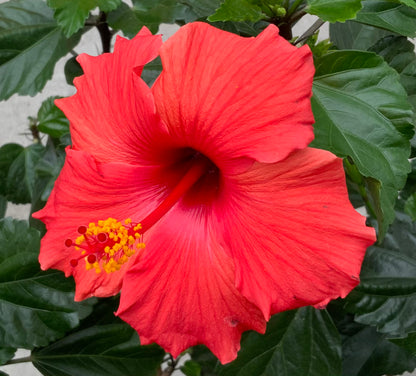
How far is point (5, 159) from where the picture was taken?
1.22 metres

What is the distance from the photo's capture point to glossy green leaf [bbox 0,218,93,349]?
877mm

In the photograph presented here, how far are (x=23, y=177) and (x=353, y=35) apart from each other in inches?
27.9

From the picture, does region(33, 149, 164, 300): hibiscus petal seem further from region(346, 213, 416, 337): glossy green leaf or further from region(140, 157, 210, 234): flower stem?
region(346, 213, 416, 337): glossy green leaf

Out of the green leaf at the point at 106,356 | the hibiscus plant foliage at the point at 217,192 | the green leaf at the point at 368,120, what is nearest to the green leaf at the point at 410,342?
the hibiscus plant foliage at the point at 217,192

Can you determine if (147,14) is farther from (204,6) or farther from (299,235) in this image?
(299,235)

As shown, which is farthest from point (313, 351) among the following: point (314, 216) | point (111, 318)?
point (314, 216)

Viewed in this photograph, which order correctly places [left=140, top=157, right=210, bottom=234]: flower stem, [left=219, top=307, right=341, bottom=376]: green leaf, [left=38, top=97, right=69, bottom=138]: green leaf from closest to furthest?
[left=140, top=157, right=210, bottom=234]: flower stem < [left=219, top=307, right=341, bottom=376]: green leaf < [left=38, top=97, right=69, bottom=138]: green leaf

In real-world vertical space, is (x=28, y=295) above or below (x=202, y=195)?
below

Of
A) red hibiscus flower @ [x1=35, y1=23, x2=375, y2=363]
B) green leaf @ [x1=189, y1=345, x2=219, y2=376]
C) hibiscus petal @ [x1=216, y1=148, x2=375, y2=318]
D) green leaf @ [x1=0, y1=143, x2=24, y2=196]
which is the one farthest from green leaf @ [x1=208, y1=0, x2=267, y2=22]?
green leaf @ [x1=0, y1=143, x2=24, y2=196]

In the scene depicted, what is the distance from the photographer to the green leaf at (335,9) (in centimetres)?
68

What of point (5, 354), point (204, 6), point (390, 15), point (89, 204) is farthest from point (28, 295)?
point (390, 15)

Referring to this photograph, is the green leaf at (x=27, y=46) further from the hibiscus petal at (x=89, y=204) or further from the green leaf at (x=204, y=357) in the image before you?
the green leaf at (x=204, y=357)

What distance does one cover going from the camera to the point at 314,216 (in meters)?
0.56

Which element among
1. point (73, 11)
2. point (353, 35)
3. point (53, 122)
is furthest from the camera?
point (53, 122)
